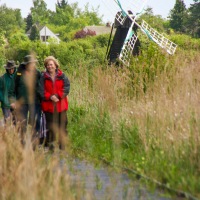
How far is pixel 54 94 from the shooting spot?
14.5 metres

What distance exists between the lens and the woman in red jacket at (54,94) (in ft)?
47.1

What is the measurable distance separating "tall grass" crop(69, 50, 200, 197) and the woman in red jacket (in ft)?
2.03

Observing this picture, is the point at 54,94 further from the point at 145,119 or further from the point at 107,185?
the point at 107,185

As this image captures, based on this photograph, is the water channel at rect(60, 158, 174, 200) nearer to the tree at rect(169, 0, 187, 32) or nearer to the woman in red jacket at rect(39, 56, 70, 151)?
the woman in red jacket at rect(39, 56, 70, 151)

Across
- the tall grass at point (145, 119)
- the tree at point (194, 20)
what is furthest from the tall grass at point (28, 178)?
the tree at point (194, 20)

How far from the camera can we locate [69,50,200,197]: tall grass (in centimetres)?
1037

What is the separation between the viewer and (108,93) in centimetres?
1698

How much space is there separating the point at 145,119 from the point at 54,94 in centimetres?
215

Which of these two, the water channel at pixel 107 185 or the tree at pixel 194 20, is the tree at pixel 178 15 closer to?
the tree at pixel 194 20

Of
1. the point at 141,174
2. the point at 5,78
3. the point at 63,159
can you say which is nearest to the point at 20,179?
the point at 141,174

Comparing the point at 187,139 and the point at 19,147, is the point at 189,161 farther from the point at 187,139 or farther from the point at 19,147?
the point at 19,147

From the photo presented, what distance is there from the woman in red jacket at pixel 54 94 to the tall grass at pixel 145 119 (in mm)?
620

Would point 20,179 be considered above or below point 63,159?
above

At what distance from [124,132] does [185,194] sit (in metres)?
4.96
